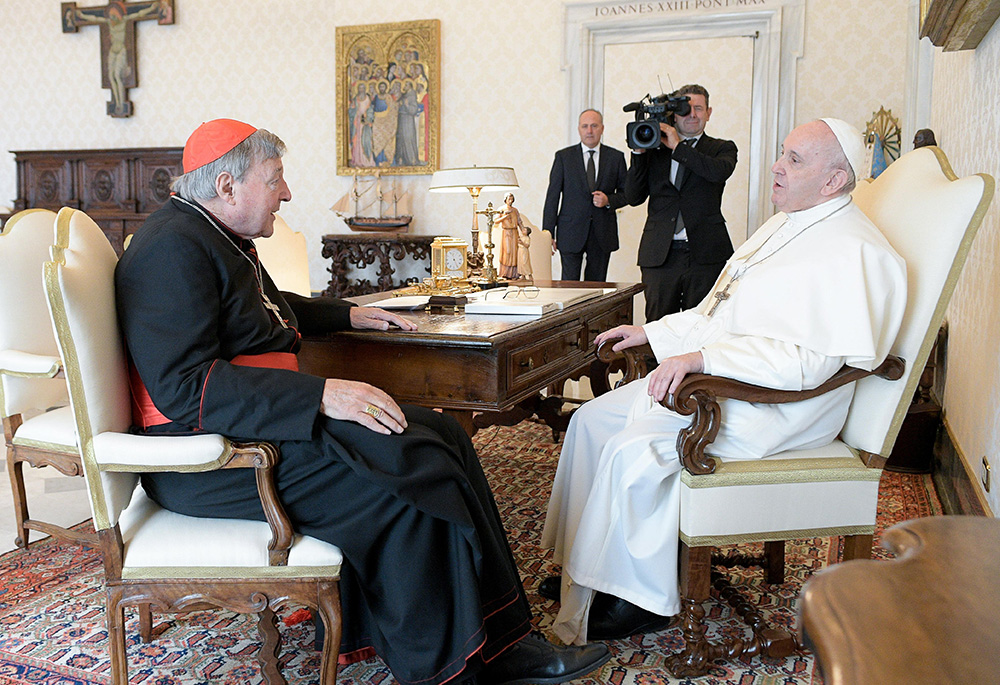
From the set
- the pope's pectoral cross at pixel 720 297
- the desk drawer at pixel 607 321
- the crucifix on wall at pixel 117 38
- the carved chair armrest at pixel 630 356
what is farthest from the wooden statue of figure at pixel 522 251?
the crucifix on wall at pixel 117 38

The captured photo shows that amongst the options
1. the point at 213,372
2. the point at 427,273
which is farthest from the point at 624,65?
the point at 213,372

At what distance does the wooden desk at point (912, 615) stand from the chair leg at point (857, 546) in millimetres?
1602

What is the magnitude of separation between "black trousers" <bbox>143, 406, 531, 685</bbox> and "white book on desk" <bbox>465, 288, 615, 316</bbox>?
1072 millimetres

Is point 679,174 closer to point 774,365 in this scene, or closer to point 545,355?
point 545,355

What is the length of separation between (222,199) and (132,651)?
132 cm

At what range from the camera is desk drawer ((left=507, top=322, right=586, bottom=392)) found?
8.86 ft

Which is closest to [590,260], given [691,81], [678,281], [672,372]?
[678,281]

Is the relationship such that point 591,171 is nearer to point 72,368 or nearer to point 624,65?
point 624,65

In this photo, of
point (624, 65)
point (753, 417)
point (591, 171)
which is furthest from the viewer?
point (624, 65)

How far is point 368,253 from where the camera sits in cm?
846

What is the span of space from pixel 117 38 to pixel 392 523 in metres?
9.32

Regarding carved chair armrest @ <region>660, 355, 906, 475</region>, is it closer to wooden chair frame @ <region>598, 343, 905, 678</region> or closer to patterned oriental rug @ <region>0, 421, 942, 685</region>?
wooden chair frame @ <region>598, 343, 905, 678</region>

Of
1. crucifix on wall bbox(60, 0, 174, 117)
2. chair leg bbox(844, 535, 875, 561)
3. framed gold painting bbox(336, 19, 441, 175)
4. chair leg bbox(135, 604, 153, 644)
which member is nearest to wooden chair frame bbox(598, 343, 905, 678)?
chair leg bbox(844, 535, 875, 561)

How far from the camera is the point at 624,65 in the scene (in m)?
7.77
